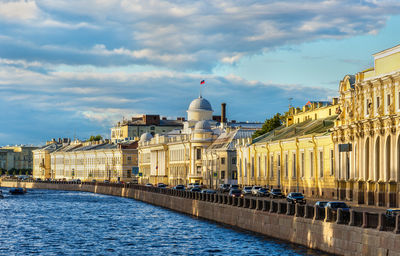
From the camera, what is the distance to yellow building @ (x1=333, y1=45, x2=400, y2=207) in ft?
170

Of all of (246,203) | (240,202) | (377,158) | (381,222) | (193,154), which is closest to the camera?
(381,222)

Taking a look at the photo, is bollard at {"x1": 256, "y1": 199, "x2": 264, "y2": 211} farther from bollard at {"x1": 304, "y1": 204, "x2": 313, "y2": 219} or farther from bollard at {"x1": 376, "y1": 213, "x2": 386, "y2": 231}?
bollard at {"x1": 376, "y1": 213, "x2": 386, "y2": 231}

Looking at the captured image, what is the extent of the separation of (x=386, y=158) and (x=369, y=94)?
235 inches

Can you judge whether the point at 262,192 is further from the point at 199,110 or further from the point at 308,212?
the point at 199,110

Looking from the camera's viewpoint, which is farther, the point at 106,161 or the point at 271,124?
the point at 106,161

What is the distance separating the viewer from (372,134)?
55.8 m

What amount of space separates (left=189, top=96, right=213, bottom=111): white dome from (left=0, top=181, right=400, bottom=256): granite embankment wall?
83.4 metres

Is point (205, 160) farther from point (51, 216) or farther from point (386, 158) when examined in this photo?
point (386, 158)

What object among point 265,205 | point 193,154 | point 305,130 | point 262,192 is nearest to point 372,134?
point 265,205

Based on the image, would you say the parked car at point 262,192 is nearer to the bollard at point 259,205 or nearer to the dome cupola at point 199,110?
the bollard at point 259,205

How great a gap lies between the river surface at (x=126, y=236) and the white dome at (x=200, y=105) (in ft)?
274

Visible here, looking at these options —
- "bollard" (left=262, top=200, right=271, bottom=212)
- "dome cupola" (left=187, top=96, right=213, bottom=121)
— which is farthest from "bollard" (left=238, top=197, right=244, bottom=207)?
"dome cupola" (left=187, top=96, right=213, bottom=121)

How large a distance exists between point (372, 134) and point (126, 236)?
18607mm

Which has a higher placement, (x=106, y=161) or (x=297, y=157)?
(x=106, y=161)
